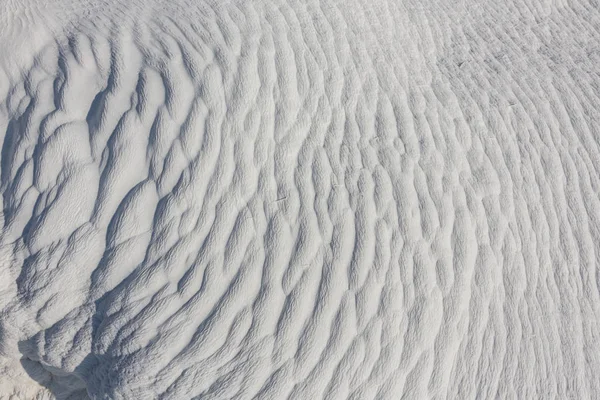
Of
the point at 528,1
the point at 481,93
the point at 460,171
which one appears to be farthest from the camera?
the point at 528,1

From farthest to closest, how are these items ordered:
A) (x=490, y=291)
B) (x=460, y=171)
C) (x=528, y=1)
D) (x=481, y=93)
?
1. (x=528, y=1)
2. (x=481, y=93)
3. (x=460, y=171)
4. (x=490, y=291)

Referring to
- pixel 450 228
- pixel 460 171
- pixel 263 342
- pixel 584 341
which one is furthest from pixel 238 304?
pixel 584 341

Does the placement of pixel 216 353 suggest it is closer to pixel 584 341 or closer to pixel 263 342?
pixel 263 342

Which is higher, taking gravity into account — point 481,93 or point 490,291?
point 481,93

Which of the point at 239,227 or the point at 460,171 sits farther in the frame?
the point at 460,171

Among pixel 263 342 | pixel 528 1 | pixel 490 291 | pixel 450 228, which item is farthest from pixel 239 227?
pixel 528 1

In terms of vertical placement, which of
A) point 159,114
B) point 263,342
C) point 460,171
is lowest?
point 263,342
